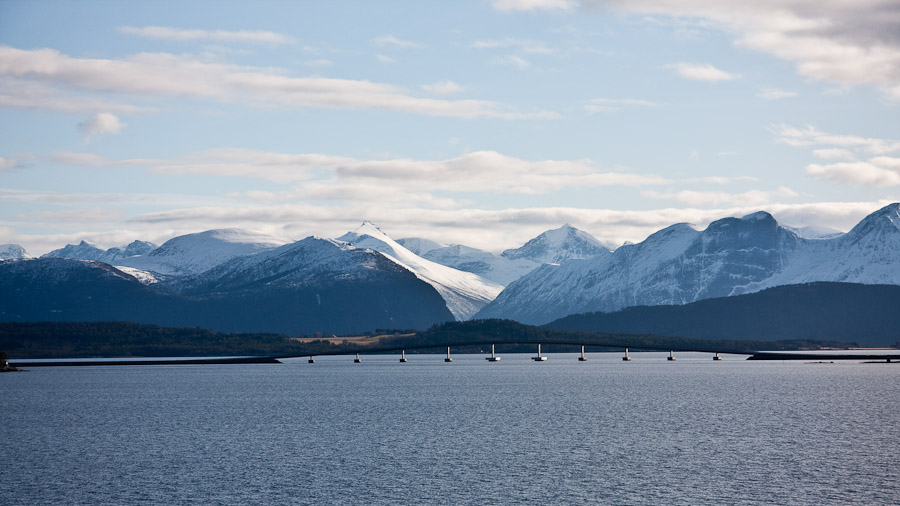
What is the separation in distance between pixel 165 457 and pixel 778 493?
53.3m

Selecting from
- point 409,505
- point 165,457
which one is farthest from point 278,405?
point 409,505

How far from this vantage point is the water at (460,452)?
77562 mm

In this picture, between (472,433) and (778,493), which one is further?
(472,433)

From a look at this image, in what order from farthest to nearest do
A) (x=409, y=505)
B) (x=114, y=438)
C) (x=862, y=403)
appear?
1. (x=862, y=403)
2. (x=114, y=438)
3. (x=409, y=505)

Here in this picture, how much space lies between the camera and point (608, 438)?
111 metres

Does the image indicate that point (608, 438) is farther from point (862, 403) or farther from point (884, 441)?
point (862, 403)

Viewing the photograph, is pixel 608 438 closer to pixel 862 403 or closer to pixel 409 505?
pixel 409 505

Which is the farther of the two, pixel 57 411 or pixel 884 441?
pixel 57 411

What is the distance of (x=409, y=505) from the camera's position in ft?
240

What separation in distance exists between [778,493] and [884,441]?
3475 cm

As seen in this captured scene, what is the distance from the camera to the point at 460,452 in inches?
3939

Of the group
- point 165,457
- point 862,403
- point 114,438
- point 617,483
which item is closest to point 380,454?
point 165,457

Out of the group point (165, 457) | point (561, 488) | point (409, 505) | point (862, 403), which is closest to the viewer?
point (409, 505)

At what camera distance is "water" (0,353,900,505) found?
7756 centimetres
